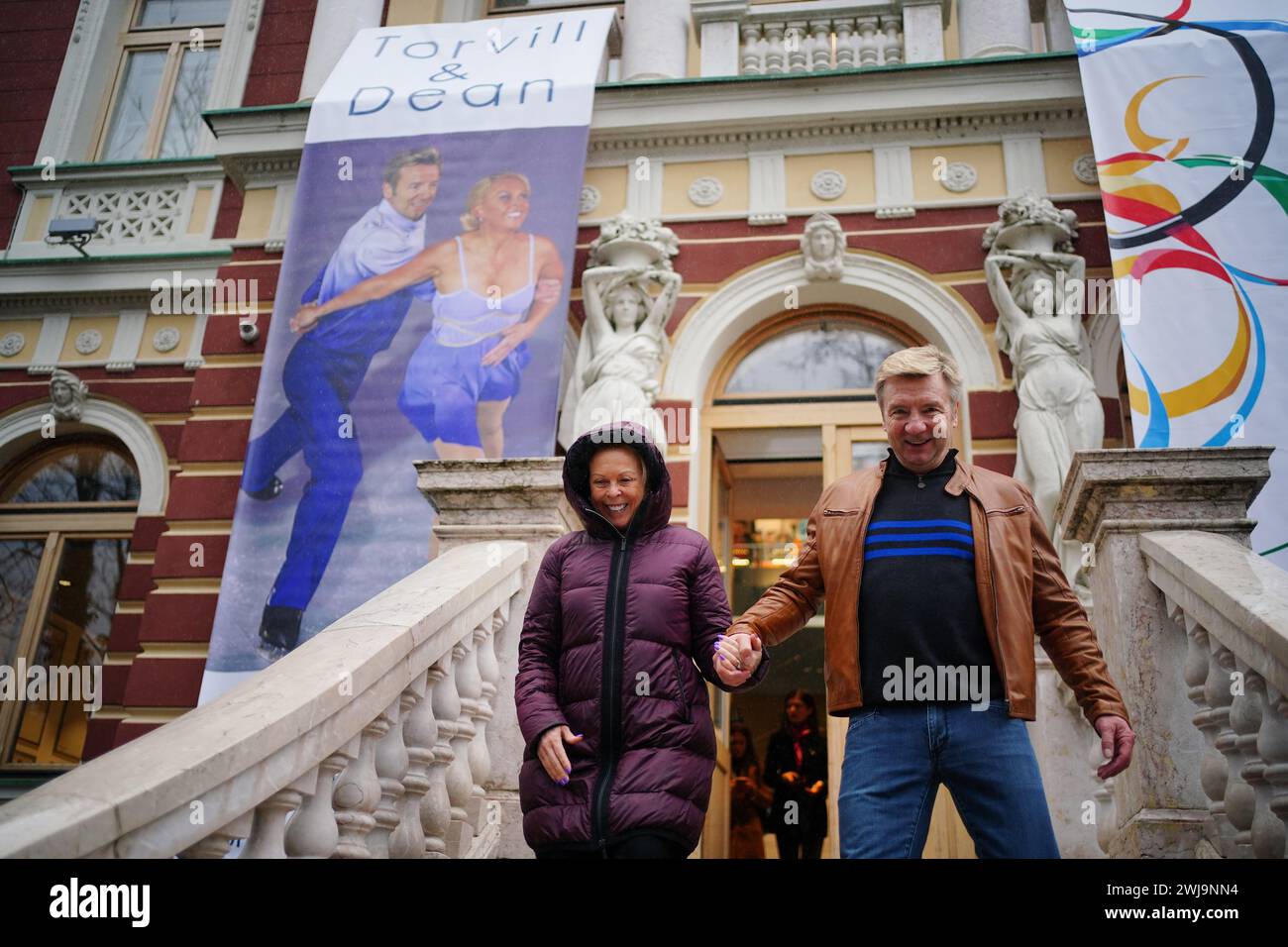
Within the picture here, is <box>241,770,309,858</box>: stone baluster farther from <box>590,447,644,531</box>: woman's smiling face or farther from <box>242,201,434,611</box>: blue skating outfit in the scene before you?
<box>242,201,434,611</box>: blue skating outfit

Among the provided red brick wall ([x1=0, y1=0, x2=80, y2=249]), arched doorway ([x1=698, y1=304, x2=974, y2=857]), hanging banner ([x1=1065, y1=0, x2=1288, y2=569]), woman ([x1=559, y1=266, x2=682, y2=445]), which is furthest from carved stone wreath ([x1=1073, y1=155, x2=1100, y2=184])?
red brick wall ([x1=0, y1=0, x2=80, y2=249])

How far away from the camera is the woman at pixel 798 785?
303 inches

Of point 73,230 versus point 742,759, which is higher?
point 73,230

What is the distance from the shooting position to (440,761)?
3734 mm

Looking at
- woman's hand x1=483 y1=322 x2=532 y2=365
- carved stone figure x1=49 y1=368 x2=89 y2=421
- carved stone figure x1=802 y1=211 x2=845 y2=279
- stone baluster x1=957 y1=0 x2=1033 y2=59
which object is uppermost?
stone baluster x1=957 y1=0 x2=1033 y2=59

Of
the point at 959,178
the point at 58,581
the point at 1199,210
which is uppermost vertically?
the point at 959,178

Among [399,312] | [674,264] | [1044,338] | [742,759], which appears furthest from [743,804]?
[399,312]

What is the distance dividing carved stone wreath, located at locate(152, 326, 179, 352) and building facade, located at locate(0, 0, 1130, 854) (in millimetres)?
25

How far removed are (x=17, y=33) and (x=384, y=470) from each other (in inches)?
335

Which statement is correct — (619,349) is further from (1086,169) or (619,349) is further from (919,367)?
(919,367)

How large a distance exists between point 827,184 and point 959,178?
3.55 ft

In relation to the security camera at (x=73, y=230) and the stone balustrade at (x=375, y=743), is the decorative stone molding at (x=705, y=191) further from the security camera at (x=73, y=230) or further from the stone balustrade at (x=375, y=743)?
the security camera at (x=73, y=230)

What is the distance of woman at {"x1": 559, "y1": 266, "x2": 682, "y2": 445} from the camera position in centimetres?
736

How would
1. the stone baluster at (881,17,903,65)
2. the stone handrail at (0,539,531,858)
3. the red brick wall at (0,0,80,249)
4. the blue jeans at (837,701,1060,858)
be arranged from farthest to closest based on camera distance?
the red brick wall at (0,0,80,249) < the stone baluster at (881,17,903,65) < the blue jeans at (837,701,1060,858) < the stone handrail at (0,539,531,858)
